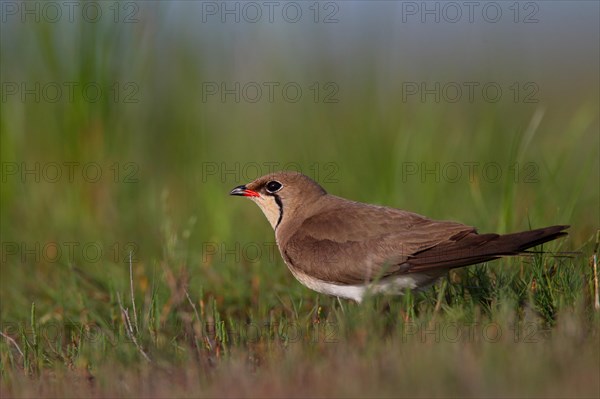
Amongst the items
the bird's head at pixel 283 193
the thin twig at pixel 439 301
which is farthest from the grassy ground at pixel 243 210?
the bird's head at pixel 283 193

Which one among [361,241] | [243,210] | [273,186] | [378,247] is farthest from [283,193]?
[243,210]

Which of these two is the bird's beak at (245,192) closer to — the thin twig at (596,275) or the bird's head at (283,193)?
the bird's head at (283,193)

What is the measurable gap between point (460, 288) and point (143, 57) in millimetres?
4439

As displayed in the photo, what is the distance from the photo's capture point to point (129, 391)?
389 centimetres

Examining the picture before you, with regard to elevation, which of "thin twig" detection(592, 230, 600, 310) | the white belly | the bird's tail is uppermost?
the bird's tail

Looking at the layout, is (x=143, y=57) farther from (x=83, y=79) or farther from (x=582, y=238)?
(x=582, y=238)

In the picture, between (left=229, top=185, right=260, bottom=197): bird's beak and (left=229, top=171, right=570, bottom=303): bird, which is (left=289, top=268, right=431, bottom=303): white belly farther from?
(left=229, top=185, right=260, bottom=197): bird's beak

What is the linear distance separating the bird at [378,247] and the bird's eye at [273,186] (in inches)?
12.5

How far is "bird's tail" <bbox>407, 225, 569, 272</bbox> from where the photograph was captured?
14.9ft

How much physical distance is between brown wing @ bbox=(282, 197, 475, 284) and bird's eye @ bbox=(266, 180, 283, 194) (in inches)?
20.6

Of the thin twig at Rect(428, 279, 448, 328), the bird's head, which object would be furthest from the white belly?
the bird's head

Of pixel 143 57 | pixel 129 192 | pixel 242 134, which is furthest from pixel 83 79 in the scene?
pixel 242 134

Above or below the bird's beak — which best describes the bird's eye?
above

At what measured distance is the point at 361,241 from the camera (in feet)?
17.3
